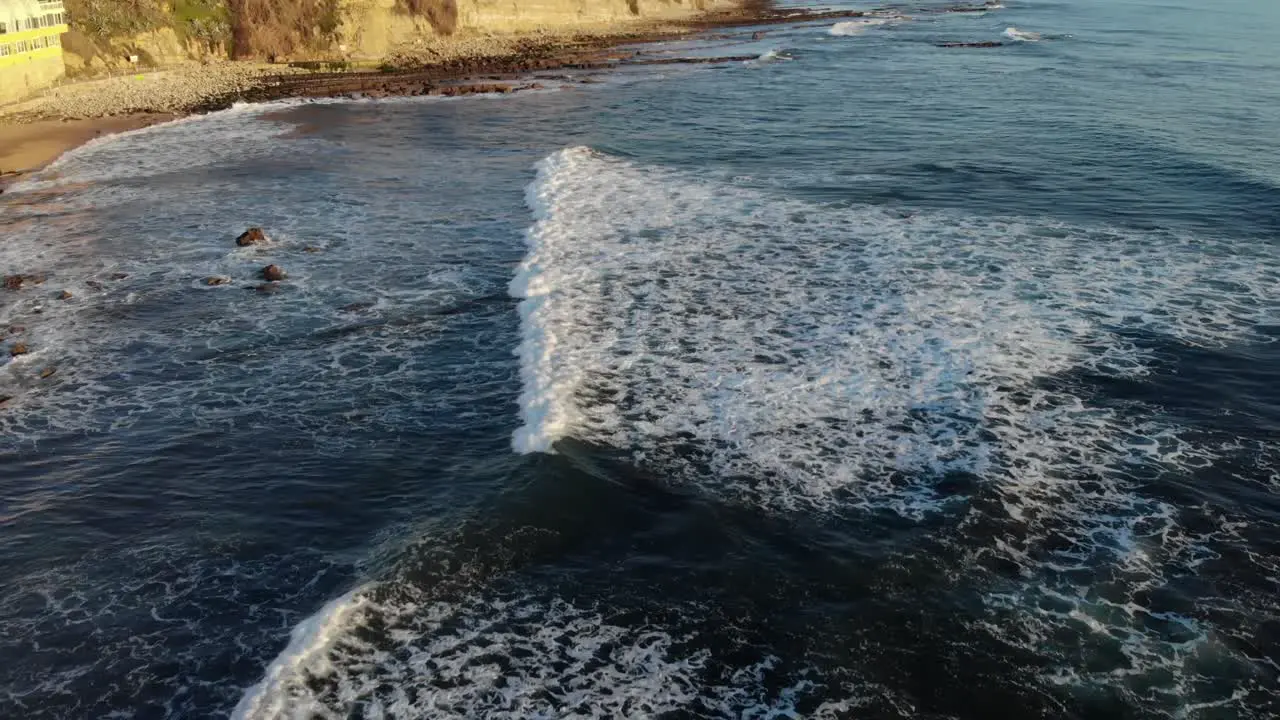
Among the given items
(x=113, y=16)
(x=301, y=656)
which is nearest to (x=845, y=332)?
(x=301, y=656)

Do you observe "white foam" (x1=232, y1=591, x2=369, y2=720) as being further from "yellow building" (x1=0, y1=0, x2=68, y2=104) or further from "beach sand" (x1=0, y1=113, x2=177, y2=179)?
"yellow building" (x1=0, y1=0, x2=68, y2=104)

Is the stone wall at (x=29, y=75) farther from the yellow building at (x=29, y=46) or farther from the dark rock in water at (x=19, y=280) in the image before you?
the dark rock in water at (x=19, y=280)

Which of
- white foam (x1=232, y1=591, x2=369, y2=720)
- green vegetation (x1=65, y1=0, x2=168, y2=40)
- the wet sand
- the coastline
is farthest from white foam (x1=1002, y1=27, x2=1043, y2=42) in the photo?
white foam (x1=232, y1=591, x2=369, y2=720)

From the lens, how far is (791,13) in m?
95.0

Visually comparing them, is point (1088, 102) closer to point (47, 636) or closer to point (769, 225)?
point (769, 225)

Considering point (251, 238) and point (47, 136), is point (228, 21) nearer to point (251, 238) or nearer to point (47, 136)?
point (47, 136)

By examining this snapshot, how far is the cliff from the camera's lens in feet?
141

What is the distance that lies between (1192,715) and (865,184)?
63.2ft

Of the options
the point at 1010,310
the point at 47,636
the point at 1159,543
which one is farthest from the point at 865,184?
the point at 47,636

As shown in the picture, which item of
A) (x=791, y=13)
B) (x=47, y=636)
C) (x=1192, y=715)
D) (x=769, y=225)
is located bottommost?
(x=1192, y=715)

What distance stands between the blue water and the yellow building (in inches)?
515

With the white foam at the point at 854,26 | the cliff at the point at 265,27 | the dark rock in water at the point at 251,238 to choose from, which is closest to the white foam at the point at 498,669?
the dark rock in water at the point at 251,238

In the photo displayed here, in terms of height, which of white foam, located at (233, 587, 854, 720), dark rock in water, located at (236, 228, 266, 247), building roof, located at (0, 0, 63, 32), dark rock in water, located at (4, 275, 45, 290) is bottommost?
white foam, located at (233, 587, 854, 720)

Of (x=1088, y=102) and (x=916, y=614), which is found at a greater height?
(x=1088, y=102)
